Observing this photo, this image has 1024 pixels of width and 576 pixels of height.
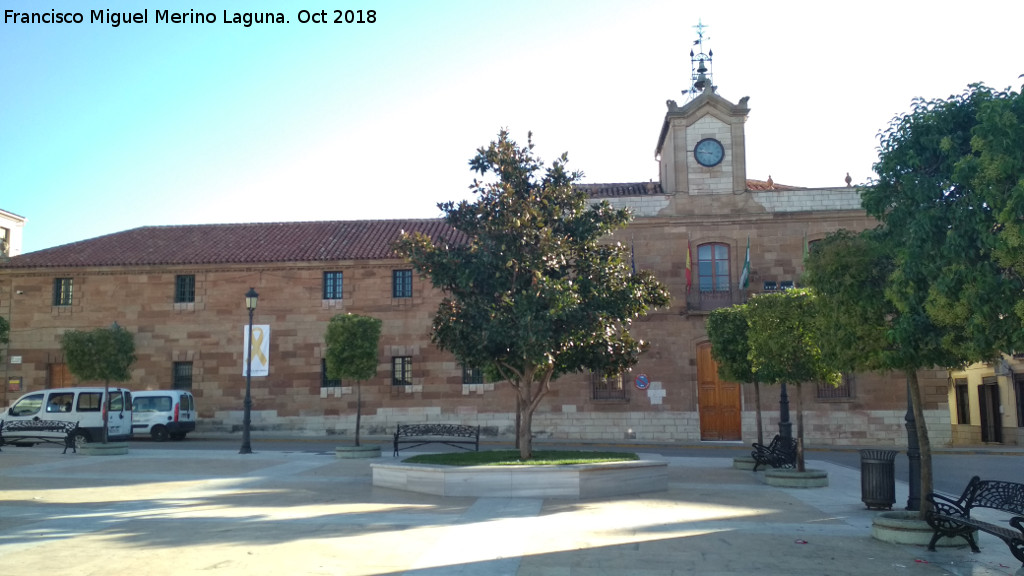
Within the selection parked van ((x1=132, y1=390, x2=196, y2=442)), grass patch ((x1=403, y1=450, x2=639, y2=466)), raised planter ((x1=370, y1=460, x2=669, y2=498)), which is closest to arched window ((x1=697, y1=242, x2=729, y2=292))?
grass patch ((x1=403, y1=450, x2=639, y2=466))

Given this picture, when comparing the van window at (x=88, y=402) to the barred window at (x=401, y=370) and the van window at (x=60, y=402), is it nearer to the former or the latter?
the van window at (x=60, y=402)

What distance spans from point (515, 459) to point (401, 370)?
610 inches

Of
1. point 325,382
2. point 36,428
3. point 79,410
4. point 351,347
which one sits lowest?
point 36,428

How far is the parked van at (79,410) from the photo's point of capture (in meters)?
24.5

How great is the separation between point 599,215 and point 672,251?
13.4 meters

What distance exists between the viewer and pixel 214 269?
98.2 feet

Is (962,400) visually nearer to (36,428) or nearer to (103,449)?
(103,449)

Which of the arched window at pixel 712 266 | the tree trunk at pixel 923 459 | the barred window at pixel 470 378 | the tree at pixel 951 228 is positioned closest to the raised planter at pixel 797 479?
the tree trunk at pixel 923 459

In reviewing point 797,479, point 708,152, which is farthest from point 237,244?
point 797,479

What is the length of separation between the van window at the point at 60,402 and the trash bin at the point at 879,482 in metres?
22.4

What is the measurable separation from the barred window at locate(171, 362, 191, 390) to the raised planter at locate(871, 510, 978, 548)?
25.9 m

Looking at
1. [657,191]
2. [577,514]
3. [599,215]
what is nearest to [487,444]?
[657,191]

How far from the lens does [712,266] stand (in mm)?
28297

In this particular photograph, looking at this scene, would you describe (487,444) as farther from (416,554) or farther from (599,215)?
(416,554)
